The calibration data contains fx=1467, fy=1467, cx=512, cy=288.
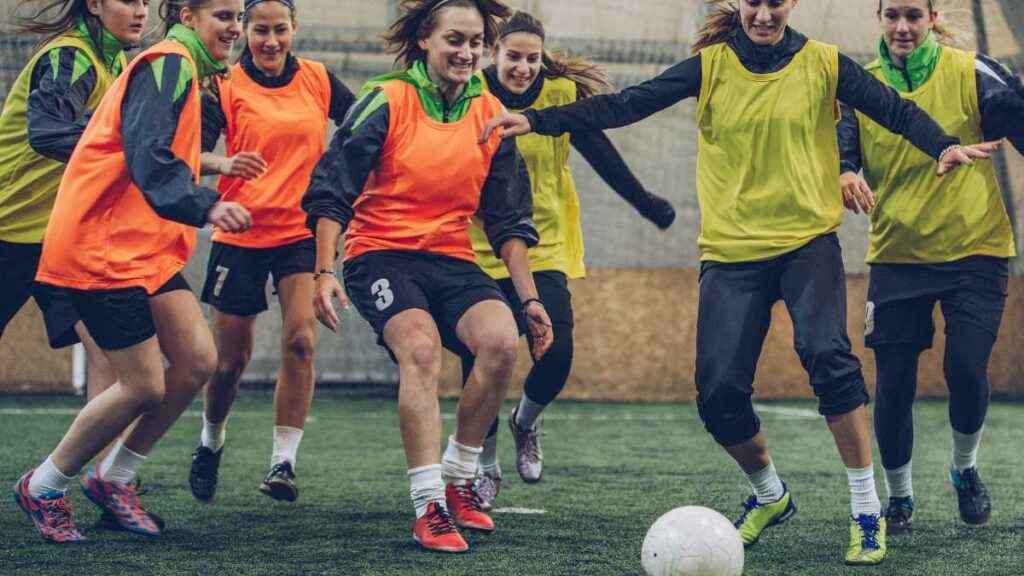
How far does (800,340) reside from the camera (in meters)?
4.73

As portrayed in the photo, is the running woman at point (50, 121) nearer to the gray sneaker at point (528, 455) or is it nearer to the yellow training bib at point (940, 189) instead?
the gray sneaker at point (528, 455)

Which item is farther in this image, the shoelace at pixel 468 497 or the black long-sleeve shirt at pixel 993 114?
the black long-sleeve shirt at pixel 993 114

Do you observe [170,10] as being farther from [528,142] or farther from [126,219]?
[528,142]

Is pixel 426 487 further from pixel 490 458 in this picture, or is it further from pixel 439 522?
pixel 490 458

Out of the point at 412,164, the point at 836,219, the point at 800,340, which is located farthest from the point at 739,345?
the point at 412,164

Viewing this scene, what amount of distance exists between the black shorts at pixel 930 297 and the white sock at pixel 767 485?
793 millimetres

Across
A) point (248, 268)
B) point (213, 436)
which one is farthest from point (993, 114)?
point (213, 436)

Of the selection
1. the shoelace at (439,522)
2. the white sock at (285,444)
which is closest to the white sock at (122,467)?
the white sock at (285,444)

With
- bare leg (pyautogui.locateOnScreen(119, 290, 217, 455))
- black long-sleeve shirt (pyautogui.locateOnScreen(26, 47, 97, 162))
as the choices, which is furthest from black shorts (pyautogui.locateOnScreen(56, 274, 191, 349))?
black long-sleeve shirt (pyautogui.locateOnScreen(26, 47, 97, 162))

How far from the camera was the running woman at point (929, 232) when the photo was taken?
5.44 metres

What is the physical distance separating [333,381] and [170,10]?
6962 mm

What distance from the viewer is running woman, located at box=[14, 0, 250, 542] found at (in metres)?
4.51

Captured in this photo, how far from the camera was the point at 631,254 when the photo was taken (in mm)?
12133

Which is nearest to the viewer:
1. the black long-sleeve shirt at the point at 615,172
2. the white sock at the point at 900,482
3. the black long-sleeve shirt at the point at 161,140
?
the black long-sleeve shirt at the point at 161,140
